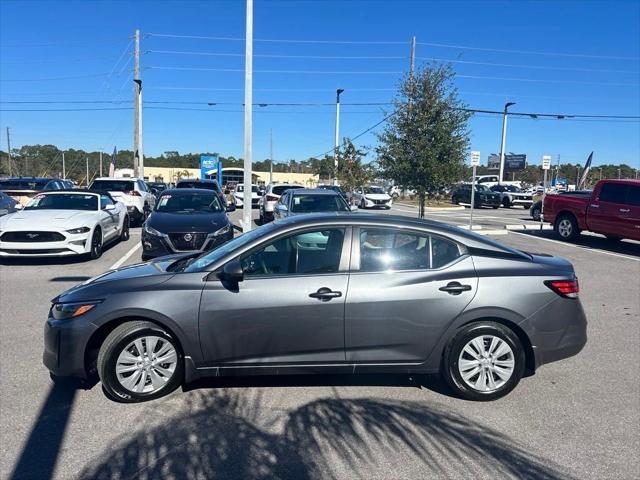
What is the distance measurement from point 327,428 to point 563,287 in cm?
236

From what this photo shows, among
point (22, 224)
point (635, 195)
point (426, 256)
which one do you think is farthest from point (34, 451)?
point (635, 195)

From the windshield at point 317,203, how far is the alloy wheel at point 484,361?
938 cm

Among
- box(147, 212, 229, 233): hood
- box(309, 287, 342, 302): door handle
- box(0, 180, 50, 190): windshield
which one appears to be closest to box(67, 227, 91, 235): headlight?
box(147, 212, 229, 233): hood

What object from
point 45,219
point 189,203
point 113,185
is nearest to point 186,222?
point 189,203

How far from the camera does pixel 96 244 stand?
34.9 ft

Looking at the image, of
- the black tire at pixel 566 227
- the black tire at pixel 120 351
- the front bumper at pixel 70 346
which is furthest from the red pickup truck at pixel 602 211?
the front bumper at pixel 70 346

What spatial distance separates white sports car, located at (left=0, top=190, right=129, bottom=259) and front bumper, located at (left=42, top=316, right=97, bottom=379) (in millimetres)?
6378

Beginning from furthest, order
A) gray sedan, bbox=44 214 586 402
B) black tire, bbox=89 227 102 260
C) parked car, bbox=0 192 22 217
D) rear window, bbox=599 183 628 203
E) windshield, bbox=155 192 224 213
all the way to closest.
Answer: parked car, bbox=0 192 22 217, rear window, bbox=599 183 628 203, windshield, bbox=155 192 224 213, black tire, bbox=89 227 102 260, gray sedan, bbox=44 214 586 402

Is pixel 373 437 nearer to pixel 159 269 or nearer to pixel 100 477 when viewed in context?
pixel 100 477

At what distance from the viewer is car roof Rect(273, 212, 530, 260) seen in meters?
4.30

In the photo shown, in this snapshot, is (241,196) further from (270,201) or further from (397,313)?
(397,313)

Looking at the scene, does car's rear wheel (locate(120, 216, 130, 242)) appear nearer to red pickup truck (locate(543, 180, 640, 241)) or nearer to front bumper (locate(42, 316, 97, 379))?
front bumper (locate(42, 316, 97, 379))

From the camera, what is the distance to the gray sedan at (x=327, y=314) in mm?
3977

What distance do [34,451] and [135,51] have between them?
102ft
